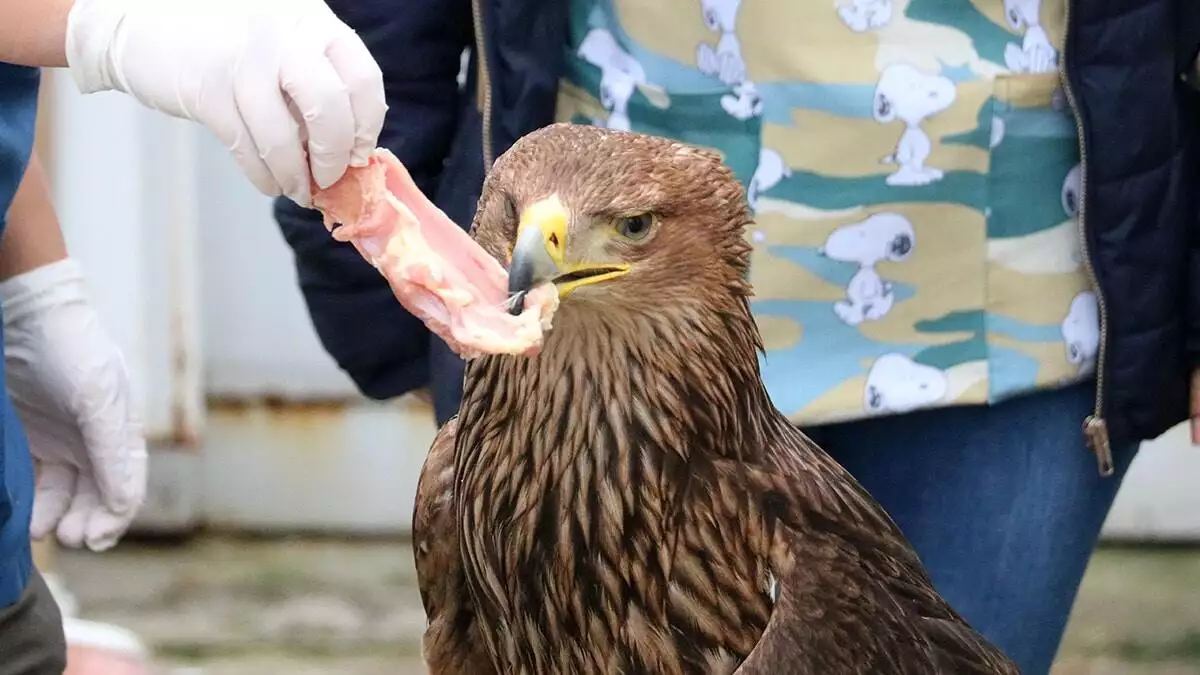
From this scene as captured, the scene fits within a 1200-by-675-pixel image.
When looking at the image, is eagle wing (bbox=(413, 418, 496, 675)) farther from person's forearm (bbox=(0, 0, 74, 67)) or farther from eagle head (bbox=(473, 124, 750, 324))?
person's forearm (bbox=(0, 0, 74, 67))

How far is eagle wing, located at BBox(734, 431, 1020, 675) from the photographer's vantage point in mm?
1056

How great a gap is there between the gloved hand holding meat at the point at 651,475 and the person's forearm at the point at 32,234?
54 cm

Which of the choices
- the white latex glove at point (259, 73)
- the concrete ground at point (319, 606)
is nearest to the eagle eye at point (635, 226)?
the white latex glove at point (259, 73)

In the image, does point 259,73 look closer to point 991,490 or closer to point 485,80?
point 485,80

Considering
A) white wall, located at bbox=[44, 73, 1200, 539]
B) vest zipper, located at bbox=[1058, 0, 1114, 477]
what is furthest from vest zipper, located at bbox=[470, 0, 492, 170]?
white wall, located at bbox=[44, 73, 1200, 539]

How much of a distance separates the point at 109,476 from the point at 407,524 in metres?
Result: 1.94

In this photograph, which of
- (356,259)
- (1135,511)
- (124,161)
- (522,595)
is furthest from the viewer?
(1135,511)

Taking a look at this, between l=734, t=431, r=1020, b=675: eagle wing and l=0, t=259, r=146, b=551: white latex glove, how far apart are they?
2.54 ft

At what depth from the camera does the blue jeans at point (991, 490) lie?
1440mm

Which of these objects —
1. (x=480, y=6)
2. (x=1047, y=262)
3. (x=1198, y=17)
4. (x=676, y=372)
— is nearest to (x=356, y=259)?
(x=480, y=6)

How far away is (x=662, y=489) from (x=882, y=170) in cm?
44

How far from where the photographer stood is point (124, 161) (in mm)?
3115

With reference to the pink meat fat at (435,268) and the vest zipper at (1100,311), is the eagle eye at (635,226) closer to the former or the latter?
the pink meat fat at (435,268)

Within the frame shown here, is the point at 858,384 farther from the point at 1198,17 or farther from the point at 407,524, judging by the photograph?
the point at 407,524
